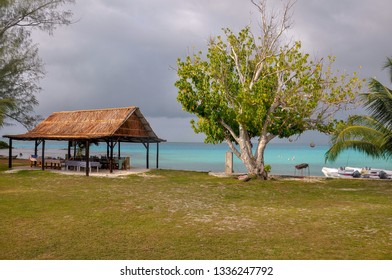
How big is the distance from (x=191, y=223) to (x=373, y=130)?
12.8 meters

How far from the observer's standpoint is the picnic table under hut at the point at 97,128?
23.1 meters

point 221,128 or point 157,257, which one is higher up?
point 221,128

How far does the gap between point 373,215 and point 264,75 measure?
1303cm

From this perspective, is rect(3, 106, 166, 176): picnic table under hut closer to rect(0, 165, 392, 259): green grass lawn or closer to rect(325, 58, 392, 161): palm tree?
rect(0, 165, 392, 259): green grass lawn

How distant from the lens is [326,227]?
8797 mm

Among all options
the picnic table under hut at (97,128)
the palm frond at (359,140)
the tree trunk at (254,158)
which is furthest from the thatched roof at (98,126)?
the palm frond at (359,140)

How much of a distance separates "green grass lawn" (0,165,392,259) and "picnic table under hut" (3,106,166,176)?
7.30 meters

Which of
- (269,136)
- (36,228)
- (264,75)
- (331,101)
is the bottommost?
(36,228)

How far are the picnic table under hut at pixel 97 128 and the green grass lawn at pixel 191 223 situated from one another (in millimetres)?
7302

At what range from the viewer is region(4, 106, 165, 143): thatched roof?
→ 2320cm
